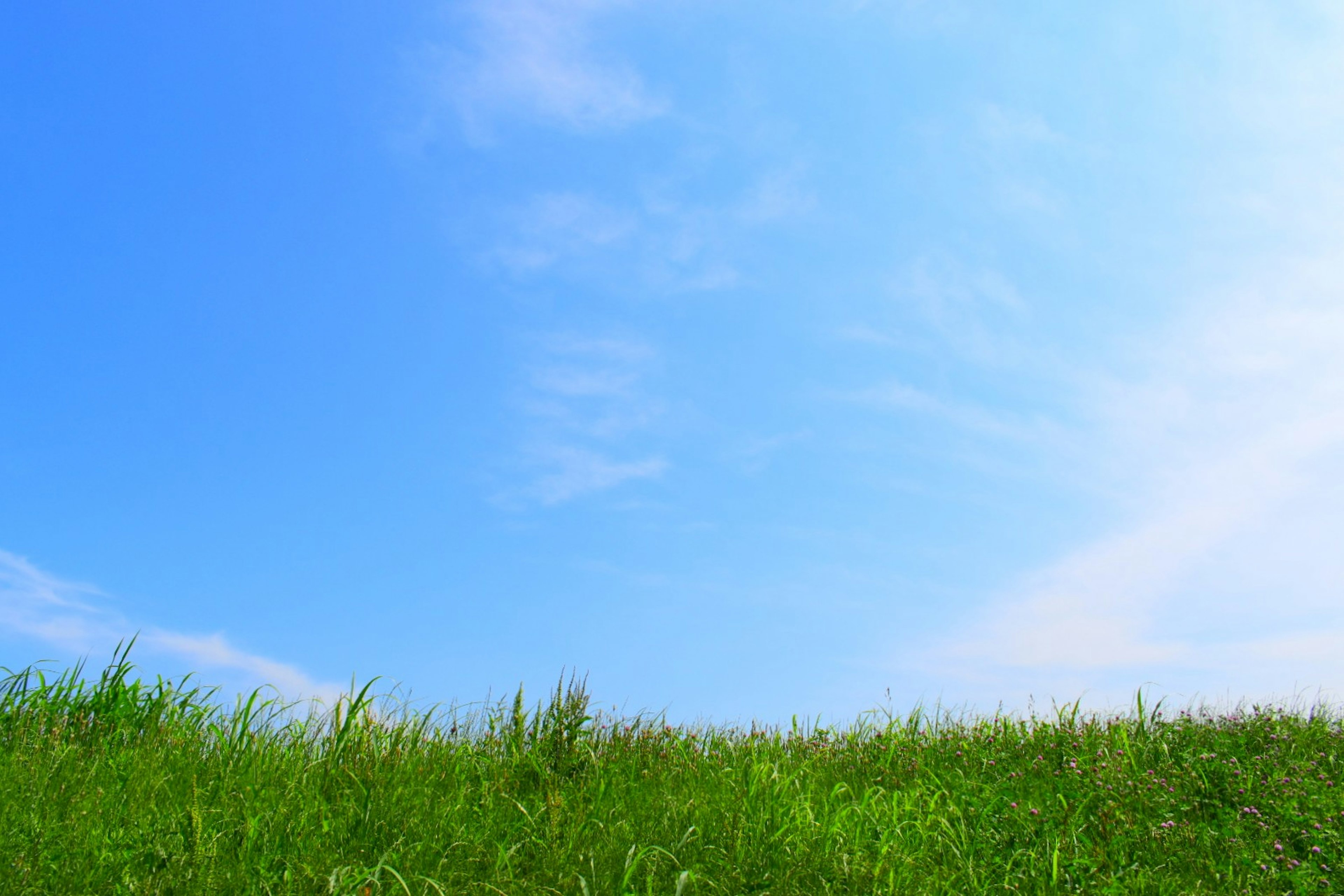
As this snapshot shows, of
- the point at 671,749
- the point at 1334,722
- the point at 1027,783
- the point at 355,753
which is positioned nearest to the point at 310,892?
the point at 355,753

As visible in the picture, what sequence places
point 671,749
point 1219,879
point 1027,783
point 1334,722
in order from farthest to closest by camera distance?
point 1334,722 → point 671,749 → point 1027,783 → point 1219,879

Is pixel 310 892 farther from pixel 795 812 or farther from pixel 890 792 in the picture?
pixel 890 792

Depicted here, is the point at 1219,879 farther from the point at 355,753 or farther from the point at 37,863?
the point at 37,863

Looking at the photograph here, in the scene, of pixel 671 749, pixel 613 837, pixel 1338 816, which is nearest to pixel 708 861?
pixel 613 837

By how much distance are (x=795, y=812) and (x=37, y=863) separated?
418 centimetres

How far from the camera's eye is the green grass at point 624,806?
187 inches

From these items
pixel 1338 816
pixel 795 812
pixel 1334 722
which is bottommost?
pixel 795 812

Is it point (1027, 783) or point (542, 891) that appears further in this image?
point (1027, 783)

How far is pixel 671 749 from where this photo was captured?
884 cm

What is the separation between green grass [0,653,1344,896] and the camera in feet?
15.5

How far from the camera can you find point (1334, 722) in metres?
10.2

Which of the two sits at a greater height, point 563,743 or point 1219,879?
point 563,743

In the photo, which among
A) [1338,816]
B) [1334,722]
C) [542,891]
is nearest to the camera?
[542,891]

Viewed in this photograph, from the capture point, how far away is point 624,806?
647 centimetres
